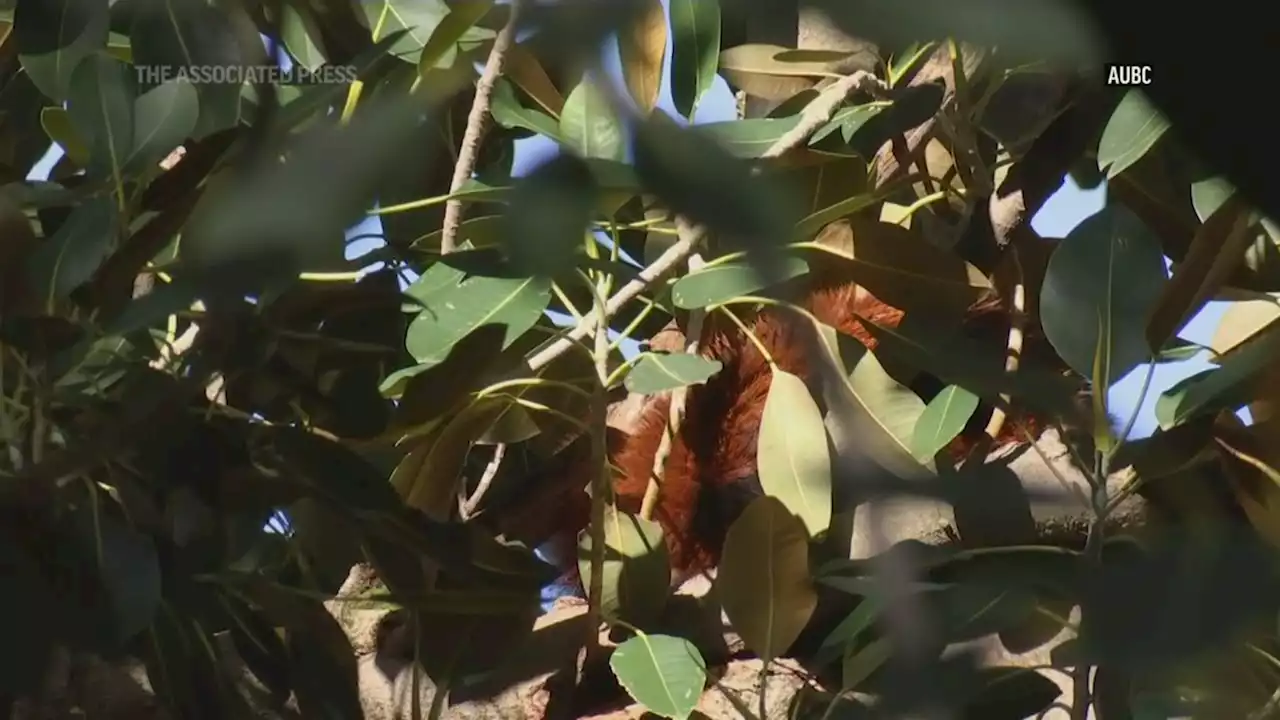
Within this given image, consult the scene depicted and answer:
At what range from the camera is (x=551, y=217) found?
1.28 feet

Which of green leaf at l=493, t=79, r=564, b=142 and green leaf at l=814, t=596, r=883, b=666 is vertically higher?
green leaf at l=493, t=79, r=564, b=142

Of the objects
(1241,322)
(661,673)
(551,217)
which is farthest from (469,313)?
(1241,322)

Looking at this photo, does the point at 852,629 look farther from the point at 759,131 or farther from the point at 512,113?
the point at 512,113

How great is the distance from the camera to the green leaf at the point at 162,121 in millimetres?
777

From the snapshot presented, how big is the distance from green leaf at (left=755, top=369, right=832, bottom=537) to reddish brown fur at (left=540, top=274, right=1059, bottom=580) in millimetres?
228

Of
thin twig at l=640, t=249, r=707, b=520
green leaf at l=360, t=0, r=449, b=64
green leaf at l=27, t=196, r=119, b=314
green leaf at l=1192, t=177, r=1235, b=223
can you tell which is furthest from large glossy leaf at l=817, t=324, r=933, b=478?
green leaf at l=27, t=196, r=119, b=314

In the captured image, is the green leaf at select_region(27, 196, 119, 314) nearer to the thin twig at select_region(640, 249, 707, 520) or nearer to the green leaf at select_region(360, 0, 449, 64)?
the green leaf at select_region(360, 0, 449, 64)

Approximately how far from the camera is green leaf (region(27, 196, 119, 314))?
28.7 inches

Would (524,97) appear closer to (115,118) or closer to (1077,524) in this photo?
(115,118)

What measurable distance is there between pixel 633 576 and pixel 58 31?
0.50 metres

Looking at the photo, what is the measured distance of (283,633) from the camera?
37.3 inches

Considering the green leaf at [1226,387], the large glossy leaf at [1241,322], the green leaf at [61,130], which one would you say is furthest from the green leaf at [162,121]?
the large glossy leaf at [1241,322]

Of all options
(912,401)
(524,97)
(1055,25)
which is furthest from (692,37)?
(1055,25)

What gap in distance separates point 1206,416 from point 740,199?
495 mm
